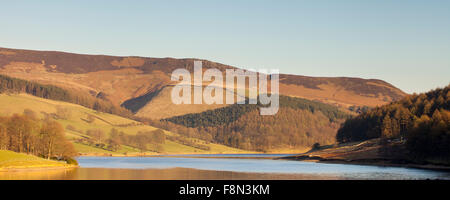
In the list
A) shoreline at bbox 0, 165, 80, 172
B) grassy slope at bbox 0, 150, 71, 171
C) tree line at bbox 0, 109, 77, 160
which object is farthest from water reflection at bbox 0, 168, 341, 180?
tree line at bbox 0, 109, 77, 160

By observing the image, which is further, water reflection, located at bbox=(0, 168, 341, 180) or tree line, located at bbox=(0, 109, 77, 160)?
tree line, located at bbox=(0, 109, 77, 160)

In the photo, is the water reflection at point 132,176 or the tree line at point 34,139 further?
the tree line at point 34,139

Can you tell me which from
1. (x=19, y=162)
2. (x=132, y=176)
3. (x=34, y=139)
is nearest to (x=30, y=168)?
(x=19, y=162)

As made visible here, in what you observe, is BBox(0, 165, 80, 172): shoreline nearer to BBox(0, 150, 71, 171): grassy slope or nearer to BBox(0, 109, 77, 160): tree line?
BBox(0, 150, 71, 171): grassy slope

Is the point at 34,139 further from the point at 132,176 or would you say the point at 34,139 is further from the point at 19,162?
the point at 132,176

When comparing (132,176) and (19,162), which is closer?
(132,176)

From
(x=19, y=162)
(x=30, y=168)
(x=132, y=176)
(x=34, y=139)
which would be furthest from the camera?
(x=34, y=139)

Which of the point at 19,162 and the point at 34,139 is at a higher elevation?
the point at 34,139

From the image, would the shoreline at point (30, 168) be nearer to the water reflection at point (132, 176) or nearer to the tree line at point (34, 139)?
the water reflection at point (132, 176)

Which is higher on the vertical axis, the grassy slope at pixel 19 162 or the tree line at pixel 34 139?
the tree line at pixel 34 139

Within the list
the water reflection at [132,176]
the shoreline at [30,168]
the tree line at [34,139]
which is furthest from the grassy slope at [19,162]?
the tree line at [34,139]

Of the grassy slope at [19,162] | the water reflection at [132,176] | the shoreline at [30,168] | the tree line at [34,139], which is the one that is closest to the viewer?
the water reflection at [132,176]
